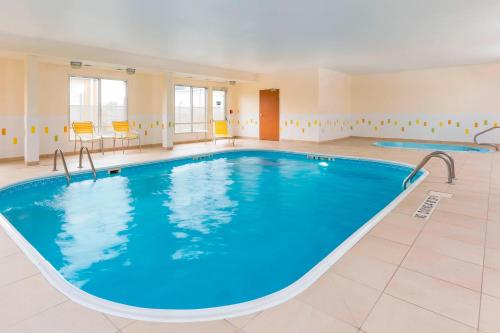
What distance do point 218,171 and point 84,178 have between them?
99.9 inches

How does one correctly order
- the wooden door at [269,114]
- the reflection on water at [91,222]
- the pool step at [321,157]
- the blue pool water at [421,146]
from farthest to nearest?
the wooden door at [269,114] → the blue pool water at [421,146] → the pool step at [321,157] → the reflection on water at [91,222]

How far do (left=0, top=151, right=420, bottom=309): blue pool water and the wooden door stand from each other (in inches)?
203

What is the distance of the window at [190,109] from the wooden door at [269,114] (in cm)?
209

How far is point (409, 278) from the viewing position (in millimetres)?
2064

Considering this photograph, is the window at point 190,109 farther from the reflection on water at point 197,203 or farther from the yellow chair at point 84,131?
the reflection on water at point 197,203

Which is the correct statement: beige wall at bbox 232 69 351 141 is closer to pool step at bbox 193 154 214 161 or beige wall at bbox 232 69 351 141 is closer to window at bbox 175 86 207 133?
window at bbox 175 86 207 133

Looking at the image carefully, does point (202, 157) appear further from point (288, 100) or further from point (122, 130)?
point (288, 100)

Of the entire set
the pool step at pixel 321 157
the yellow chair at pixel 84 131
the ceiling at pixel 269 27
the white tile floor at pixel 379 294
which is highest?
the ceiling at pixel 269 27

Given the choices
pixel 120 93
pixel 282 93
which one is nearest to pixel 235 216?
pixel 120 93

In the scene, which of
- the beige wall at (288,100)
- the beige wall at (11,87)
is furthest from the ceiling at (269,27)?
the beige wall at (288,100)

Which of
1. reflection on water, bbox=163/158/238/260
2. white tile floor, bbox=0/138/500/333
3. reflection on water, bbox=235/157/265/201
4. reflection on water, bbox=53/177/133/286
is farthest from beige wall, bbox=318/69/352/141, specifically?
white tile floor, bbox=0/138/500/333

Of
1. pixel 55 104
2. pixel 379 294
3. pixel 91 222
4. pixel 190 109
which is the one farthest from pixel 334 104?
pixel 379 294

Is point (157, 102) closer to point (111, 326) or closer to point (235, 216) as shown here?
point (235, 216)

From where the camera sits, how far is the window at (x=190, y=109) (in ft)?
36.3
